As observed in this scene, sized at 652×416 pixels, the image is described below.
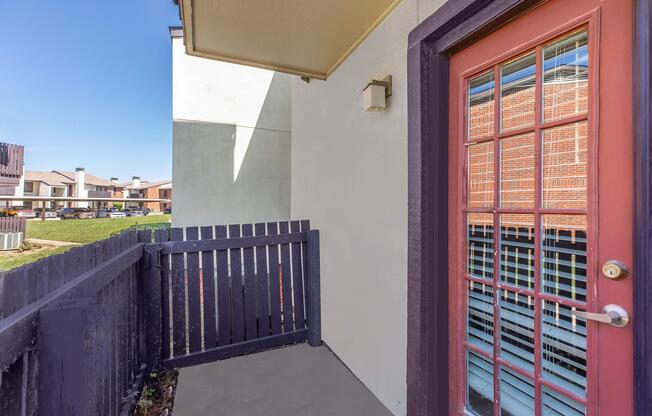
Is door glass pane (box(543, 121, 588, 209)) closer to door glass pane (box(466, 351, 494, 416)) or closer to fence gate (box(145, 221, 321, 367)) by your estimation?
door glass pane (box(466, 351, 494, 416))

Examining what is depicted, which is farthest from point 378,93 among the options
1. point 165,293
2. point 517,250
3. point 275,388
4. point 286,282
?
point 165,293

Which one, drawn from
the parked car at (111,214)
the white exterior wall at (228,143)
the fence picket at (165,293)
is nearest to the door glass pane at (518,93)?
the fence picket at (165,293)

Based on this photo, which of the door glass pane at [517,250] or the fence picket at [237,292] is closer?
the door glass pane at [517,250]

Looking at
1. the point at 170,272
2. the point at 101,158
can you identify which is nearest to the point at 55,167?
the point at 101,158

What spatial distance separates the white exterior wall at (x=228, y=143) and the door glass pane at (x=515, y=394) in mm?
3439

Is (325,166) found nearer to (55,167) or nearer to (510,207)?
(510,207)

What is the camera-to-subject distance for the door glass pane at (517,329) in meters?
1.21

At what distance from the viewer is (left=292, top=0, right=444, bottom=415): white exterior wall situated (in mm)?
1838

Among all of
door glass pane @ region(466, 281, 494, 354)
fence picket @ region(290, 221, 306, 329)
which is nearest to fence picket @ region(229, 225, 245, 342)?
fence picket @ region(290, 221, 306, 329)

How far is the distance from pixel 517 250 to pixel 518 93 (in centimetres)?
66

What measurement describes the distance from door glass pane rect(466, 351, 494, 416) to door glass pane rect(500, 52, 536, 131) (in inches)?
42.5

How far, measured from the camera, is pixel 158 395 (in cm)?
221

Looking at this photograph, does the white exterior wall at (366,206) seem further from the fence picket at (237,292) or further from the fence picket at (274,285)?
the fence picket at (237,292)

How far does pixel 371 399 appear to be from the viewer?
208cm
